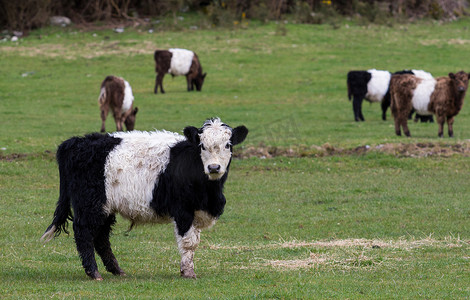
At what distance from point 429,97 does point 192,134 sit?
15514 mm

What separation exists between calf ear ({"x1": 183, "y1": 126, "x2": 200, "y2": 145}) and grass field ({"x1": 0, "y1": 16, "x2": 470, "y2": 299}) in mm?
1579

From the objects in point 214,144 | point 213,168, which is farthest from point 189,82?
point 213,168

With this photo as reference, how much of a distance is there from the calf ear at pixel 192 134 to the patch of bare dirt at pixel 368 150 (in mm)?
10591

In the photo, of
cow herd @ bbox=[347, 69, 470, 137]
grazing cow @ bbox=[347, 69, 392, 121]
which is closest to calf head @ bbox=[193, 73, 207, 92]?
grazing cow @ bbox=[347, 69, 392, 121]

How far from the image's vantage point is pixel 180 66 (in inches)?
1313

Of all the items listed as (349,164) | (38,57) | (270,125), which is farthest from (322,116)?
(38,57)

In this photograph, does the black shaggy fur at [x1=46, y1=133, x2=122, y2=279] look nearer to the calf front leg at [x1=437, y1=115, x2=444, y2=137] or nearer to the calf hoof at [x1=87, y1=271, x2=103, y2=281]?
the calf hoof at [x1=87, y1=271, x2=103, y2=281]

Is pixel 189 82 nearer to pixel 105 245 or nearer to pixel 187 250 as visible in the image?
pixel 105 245

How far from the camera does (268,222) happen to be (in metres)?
12.5

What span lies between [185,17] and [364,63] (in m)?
14.0

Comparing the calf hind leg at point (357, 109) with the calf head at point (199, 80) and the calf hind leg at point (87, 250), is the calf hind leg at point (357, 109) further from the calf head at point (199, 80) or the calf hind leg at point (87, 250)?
the calf hind leg at point (87, 250)

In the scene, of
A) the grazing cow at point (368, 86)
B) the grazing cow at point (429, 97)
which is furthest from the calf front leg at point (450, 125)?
the grazing cow at point (368, 86)

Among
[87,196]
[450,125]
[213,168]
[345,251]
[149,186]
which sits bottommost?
[450,125]

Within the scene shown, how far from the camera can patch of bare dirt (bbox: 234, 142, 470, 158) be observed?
1878 centimetres
